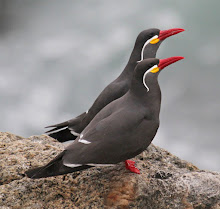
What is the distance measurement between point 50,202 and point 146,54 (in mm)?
2857

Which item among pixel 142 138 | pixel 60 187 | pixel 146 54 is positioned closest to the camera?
pixel 142 138

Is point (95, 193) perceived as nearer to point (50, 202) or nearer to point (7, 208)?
point (50, 202)

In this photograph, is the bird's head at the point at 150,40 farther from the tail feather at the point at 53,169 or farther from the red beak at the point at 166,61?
the tail feather at the point at 53,169

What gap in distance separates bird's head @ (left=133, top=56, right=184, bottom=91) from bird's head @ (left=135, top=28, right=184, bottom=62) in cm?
110

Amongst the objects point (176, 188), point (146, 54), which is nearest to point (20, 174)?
point (176, 188)

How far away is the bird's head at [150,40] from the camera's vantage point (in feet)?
22.2

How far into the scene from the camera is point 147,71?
5.62 meters

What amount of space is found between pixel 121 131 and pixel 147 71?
0.92m

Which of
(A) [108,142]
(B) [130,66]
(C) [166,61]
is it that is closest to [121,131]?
(A) [108,142]

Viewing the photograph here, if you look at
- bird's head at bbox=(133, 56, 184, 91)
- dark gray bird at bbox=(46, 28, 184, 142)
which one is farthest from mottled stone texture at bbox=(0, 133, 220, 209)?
bird's head at bbox=(133, 56, 184, 91)

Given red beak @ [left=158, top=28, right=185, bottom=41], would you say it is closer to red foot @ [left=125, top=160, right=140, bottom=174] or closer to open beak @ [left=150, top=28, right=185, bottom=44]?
open beak @ [left=150, top=28, right=185, bottom=44]

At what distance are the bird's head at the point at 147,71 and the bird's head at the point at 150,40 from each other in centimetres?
110

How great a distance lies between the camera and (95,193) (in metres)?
5.74

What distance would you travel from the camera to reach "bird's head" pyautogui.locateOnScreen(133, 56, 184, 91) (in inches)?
220
